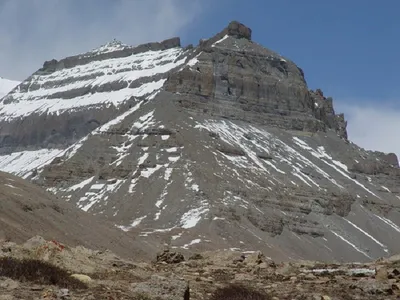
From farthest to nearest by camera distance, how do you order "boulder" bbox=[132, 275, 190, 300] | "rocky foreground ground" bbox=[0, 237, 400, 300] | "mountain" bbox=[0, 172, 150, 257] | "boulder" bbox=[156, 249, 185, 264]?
"mountain" bbox=[0, 172, 150, 257] < "boulder" bbox=[156, 249, 185, 264] < "boulder" bbox=[132, 275, 190, 300] < "rocky foreground ground" bbox=[0, 237, 400, 300]

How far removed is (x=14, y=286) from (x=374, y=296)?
8227 millimetres

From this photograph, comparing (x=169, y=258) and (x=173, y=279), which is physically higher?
(x=169, y=258)

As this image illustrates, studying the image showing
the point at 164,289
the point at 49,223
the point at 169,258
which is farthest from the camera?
the point at 49,223

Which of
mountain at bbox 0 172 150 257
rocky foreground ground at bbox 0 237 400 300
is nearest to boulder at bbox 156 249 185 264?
rocky foreground ground at bbox 0 237 400 300

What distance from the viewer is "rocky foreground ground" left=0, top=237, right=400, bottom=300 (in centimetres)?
1231

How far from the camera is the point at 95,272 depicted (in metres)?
15.7

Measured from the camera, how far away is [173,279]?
13.5 metres

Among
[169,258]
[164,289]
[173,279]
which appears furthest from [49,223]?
[164,289]

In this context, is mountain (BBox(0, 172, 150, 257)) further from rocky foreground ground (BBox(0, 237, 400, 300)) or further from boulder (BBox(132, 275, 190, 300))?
boulder (BBox(132, 275, 190, 300))

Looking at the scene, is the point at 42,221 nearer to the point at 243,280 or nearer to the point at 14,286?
the point at 243,280

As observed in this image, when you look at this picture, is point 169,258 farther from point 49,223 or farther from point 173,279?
point 49,223

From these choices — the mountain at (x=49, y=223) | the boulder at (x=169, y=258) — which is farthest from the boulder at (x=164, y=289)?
the mountain at (x=49, y=223)

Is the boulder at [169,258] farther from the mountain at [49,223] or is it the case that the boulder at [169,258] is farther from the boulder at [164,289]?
the mountain at [49,223]

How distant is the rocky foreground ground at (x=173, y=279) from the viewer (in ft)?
40.4
